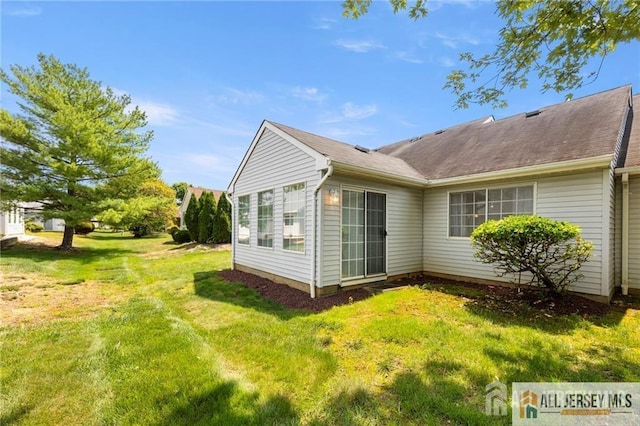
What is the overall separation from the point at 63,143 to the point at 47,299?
9462 millimetres

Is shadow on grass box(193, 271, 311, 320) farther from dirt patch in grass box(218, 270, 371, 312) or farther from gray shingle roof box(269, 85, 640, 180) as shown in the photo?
gray shingle roof box(269, 85, 640, 180)

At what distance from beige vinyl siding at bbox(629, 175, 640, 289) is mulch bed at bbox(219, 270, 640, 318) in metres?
0.60

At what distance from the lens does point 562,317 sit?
Result: 4555 millimetres

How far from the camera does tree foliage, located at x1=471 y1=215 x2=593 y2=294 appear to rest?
4.89m

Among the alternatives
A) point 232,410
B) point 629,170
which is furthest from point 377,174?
point 232,410

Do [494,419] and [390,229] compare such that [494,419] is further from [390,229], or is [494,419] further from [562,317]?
[390,229]

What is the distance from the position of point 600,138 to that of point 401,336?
6.21 metres

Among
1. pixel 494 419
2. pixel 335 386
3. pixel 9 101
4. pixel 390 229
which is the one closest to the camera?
pixel 494 419

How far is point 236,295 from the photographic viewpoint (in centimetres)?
629

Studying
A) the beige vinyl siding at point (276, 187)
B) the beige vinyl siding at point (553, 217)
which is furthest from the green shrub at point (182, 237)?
the beige vinyl siding at point (553, 217)

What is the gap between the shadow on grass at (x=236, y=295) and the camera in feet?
16.7

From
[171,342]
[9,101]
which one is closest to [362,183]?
[171,342]

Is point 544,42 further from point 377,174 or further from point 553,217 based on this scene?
point 553,217

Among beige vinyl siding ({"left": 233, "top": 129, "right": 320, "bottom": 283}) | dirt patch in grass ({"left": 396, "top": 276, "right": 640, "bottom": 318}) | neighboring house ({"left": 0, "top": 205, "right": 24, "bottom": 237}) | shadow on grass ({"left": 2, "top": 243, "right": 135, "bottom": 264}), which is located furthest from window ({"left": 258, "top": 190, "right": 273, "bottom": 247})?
neighboring house ({"left": 0, "top": 205, "right": 24, "bottom": 237})
